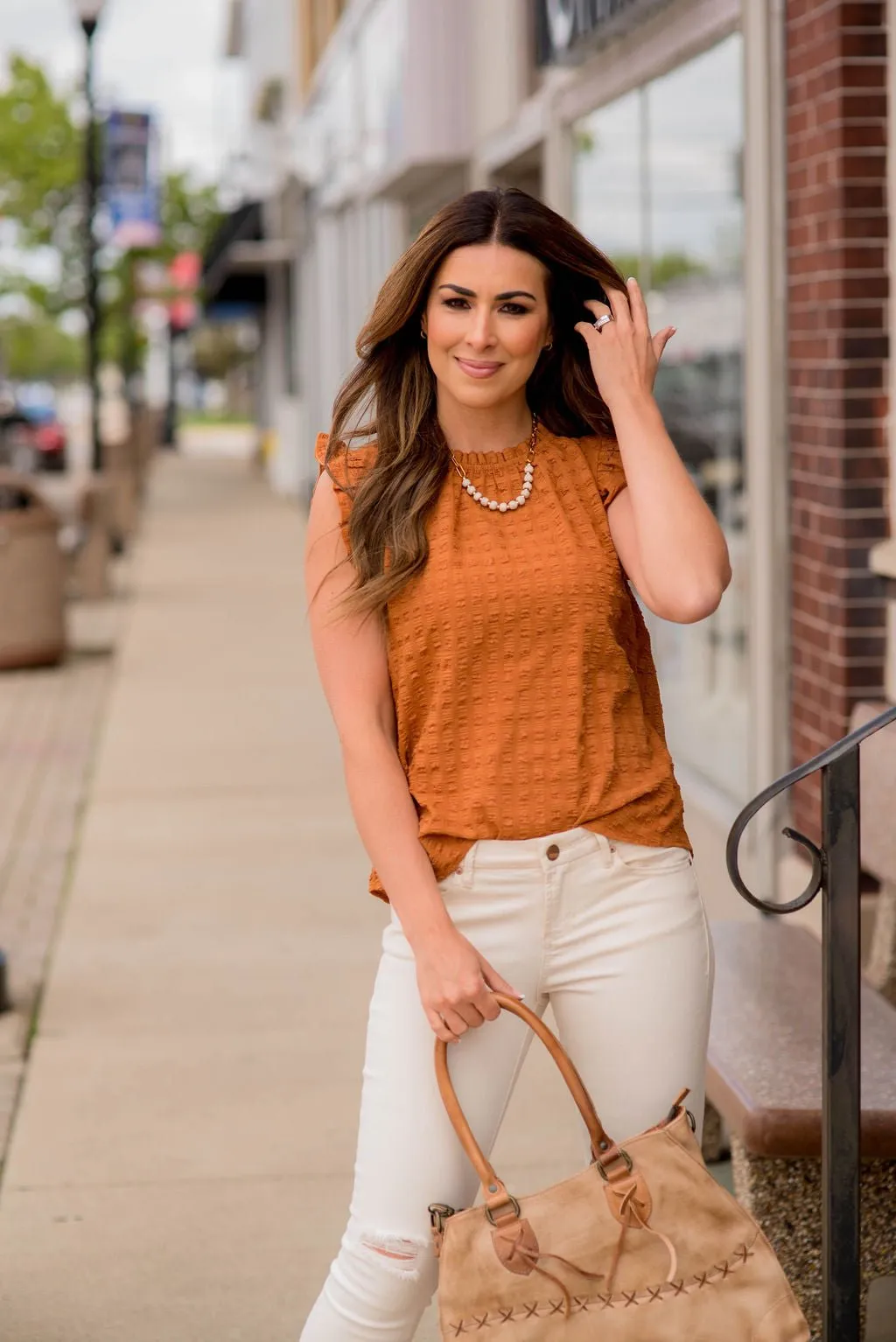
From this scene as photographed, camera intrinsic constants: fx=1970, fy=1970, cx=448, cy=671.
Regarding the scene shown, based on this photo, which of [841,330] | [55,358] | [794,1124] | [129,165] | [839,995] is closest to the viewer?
[839,995]

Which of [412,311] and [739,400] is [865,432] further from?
[412,311]

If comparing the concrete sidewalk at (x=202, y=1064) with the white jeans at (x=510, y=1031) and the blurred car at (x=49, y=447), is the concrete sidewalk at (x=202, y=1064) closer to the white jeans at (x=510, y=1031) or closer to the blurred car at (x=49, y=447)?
the white jeans at (x=510, y=1031)

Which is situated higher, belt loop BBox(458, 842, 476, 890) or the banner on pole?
the banner on pole

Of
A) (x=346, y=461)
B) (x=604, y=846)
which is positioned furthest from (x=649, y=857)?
(x=346, y=461)

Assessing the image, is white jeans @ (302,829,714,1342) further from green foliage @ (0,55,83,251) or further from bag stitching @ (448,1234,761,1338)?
green foliage @ (0,55,83,251)

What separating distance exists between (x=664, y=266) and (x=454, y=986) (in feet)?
19.4

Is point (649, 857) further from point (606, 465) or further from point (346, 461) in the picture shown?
point (346, 461)

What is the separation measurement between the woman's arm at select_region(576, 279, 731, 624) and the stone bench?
1182 mm

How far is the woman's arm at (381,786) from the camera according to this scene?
2.56 m

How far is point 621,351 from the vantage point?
2.72 metres

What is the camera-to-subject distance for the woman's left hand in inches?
107

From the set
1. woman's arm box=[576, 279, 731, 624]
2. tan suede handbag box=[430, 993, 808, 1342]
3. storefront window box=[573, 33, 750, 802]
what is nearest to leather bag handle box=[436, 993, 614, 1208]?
tan suede handbag box=[430, 993, 808, 1342]

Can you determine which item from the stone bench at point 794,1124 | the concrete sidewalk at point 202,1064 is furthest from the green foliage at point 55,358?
the stone bench at point 794,1124

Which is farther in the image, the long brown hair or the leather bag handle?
the long brown hair
